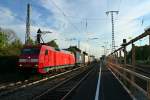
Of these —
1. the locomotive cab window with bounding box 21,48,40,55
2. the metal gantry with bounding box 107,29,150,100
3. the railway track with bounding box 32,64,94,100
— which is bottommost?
the railway track with bounding box 32,64,94,100

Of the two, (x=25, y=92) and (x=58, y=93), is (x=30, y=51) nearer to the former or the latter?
(x=25, y=92)

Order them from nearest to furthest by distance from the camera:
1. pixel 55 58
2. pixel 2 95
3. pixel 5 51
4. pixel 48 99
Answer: pixel 48 99 < pixel 2 95 < pixel 55 58 < pixel 5 51

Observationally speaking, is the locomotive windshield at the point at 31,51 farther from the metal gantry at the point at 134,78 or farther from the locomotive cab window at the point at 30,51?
the metal gantry at the point at 134,78

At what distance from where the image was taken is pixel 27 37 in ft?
114

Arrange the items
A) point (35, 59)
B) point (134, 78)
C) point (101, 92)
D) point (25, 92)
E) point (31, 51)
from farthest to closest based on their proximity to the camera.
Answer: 1. point (31, 51)
2. point (35, 59)
3. point (25, 92)
4. point (101, 92)
5. point (134, 78)

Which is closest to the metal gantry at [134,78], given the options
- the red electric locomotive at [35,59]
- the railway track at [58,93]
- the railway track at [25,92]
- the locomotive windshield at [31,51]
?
the railway track at [58,93]

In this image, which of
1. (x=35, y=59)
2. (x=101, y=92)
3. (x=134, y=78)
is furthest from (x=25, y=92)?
(x=35, y=59)

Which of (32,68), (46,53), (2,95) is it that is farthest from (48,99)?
(46,53)

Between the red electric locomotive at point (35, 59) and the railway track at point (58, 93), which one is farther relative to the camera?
the red electric locomotive at point (35, 59)

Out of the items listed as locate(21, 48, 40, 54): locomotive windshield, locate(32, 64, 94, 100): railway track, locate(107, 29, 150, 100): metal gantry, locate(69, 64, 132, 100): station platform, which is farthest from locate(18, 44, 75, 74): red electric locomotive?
locate(107, 29, 150, 100): metal gantry

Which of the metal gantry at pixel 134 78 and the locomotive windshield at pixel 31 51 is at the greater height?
the locomotive windshield at pixel 31 51

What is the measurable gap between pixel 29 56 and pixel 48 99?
16553mm

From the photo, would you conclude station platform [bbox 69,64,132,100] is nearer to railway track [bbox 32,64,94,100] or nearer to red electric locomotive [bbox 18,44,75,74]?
railway track [bbox 32,64,94,100]

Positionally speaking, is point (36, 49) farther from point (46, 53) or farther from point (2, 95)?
point (2, 95)
